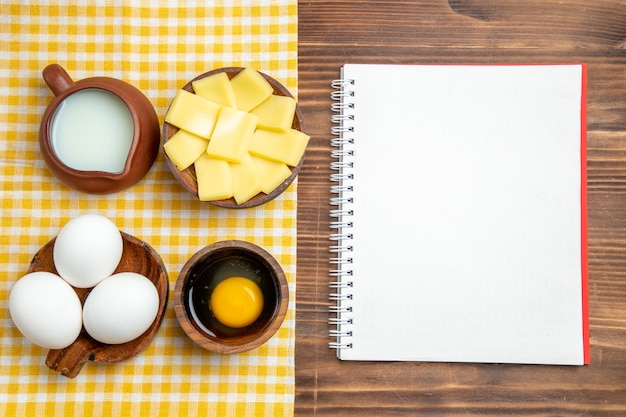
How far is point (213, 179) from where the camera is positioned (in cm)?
81

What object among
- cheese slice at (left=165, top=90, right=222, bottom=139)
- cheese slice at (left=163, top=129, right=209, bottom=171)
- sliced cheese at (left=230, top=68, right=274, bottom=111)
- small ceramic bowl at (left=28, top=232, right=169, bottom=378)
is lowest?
small ceramic bowl at (left=28, top=232, right=169, bottom=378)

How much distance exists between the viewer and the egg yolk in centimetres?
81

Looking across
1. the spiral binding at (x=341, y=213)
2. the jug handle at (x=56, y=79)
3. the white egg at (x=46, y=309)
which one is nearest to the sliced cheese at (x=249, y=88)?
the spiral binding at (x=341, y=213)

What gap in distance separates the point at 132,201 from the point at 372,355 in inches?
16.1

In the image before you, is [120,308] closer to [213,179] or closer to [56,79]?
[213,179]

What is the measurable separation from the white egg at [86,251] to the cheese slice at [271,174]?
0.20 m

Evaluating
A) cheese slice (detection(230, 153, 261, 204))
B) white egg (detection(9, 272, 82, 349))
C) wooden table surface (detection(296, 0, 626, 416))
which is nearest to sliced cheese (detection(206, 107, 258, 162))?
cheese slice (detection(230, 153, 261, 204))

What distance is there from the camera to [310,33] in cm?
90

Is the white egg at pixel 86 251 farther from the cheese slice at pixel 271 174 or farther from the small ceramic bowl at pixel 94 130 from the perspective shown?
the cheese slice at pixel 271 174

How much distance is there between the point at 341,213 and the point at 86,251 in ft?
1.14

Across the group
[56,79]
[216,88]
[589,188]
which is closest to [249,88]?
[216,88]

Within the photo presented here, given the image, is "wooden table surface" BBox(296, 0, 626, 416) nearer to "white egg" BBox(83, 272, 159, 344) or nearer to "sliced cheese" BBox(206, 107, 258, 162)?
"sliced cheese" BBox(206, 107, 258, 162)

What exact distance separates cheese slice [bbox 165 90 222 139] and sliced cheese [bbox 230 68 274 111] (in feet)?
0.11

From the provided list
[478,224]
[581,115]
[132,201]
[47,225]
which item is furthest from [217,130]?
[581,115]
